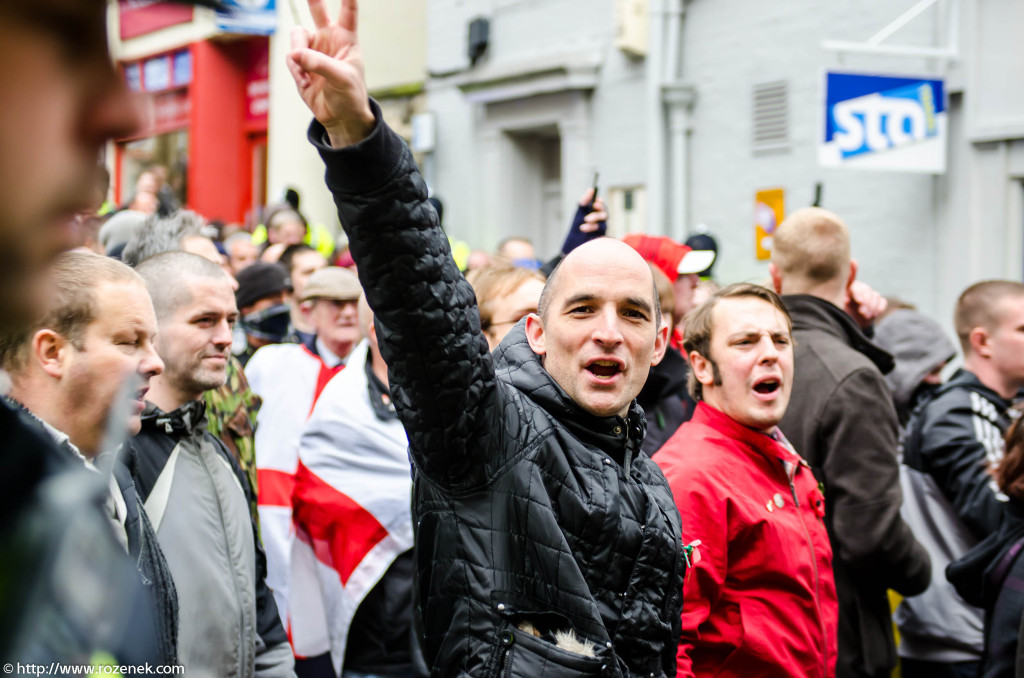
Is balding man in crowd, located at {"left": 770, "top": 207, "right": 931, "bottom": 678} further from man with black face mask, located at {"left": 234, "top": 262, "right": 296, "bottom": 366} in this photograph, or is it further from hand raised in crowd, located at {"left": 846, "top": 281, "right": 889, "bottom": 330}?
man with black face mask, located at {"left": 234, "top": 262, "right": 296, "bottom": 366}

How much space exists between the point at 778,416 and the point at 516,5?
34.2 feet

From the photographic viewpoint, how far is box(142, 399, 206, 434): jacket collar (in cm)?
286

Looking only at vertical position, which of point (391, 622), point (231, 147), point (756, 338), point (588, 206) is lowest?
point (391, 622)

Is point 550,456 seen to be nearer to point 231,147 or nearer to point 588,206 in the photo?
point 588,206

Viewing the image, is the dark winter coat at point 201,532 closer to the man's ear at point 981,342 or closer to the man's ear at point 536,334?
the man's ear at point 536,334

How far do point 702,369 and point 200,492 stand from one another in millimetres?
1570

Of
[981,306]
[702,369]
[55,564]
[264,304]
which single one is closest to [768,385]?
[702,369]

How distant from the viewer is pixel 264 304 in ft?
21.7

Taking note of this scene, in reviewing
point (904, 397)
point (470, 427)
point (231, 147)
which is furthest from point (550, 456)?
point (231, 147)

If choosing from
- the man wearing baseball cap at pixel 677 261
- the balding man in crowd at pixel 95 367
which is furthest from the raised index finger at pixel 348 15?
the man wearing baseball cap at pixel 677 261

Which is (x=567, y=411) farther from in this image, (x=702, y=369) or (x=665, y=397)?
(x=665, y=397)

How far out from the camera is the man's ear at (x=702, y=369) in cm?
334

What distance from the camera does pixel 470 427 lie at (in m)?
1.91

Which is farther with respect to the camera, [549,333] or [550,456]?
[549,333]
